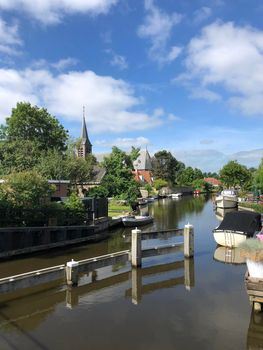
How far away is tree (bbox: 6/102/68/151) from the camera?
216 ft

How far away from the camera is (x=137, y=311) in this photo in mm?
13195

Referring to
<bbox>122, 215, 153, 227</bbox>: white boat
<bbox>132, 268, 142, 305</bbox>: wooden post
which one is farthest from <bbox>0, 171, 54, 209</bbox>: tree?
<bbox>122, 215, 153, 227</bbox>: white boat

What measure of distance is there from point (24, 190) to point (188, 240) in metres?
11.5

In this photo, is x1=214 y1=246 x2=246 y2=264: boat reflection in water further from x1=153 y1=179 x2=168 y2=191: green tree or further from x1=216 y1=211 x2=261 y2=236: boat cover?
x1=153 y1=179 x2=168 y2=191: green tree

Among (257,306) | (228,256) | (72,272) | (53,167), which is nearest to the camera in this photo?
(257,306)

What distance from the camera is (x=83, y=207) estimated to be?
29250 millimetres

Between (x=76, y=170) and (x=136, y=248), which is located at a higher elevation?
(x=76, y=170)

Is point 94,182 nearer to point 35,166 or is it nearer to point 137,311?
point 35,166

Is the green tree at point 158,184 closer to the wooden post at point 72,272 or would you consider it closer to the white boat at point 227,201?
the white boat at point 227,201

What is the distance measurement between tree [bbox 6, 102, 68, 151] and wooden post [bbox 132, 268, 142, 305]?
1913 inches

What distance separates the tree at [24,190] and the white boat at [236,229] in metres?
12.0

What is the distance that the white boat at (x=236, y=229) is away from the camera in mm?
24500

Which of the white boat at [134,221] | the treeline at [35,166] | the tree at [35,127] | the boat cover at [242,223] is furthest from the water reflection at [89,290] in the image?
the tree at [35,127]

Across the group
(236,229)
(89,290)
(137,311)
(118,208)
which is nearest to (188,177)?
(118,208)
